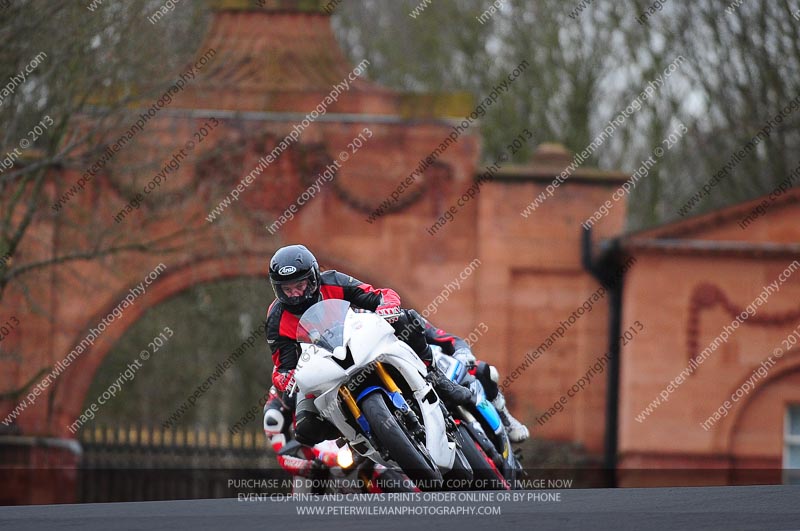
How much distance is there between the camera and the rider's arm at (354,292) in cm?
957

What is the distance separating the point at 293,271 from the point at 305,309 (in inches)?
16.8

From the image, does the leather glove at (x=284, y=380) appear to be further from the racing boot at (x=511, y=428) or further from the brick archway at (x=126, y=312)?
the brick archway at (x=126, y=312)

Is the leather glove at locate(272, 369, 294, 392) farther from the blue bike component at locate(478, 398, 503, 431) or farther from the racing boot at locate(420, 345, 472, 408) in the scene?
the blue bike component at locate(478, 398, 503, 431)

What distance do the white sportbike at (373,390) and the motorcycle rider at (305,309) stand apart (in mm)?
231

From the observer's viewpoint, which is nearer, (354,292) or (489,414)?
(354,292)

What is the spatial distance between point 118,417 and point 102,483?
1155 centimetres

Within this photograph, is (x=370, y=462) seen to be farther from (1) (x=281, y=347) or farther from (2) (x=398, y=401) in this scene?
(2) (x=398, y=401)

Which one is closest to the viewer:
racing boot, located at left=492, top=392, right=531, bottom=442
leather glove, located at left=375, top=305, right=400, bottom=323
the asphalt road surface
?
the asphalt road surface

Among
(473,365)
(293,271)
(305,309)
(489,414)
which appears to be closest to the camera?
(293,271)

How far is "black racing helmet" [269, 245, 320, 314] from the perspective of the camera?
8.97m

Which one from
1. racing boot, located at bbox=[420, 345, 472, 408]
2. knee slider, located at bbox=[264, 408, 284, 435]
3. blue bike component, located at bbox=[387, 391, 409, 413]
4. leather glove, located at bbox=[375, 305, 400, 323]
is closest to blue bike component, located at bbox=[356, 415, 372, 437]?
blue bike component, located at bbox=[387, 391, 409, 413]

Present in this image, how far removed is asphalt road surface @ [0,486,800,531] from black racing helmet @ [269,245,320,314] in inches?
66.7

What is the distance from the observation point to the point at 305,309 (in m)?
9.31

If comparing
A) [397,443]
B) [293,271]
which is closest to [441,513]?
[397,443]
